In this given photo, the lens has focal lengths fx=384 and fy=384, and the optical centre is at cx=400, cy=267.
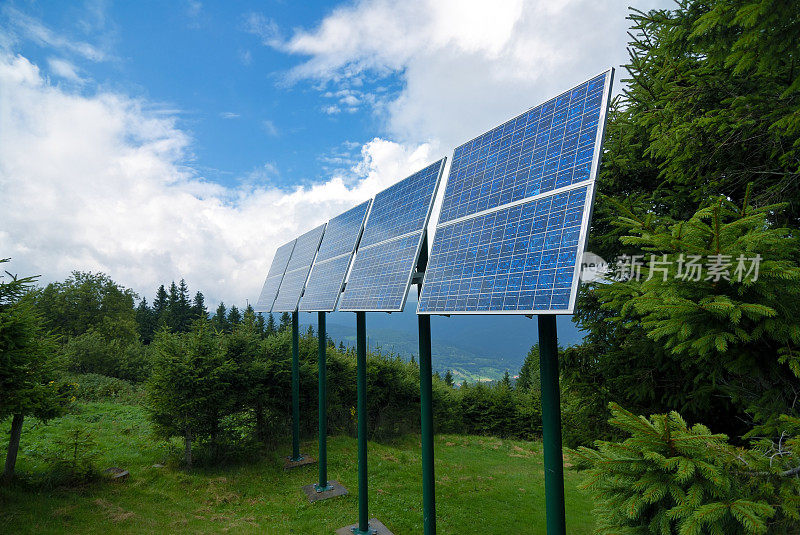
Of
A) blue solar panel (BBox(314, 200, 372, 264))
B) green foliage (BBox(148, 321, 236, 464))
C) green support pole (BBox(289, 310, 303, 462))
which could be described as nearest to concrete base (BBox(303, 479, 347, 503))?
green support pole (BBox(289, 310, 303, 462))

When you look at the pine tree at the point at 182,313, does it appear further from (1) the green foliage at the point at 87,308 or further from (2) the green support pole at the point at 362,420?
(2) the green support pole at the point at 362,420

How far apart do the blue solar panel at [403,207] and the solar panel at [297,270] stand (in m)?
3.61

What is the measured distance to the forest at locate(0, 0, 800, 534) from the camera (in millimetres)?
2783

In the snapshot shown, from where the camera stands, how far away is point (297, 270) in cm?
1305

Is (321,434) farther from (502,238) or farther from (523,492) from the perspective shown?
(502,238)

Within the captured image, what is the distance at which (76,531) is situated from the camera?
8242 millimetres

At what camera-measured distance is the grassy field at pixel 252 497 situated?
9.04m

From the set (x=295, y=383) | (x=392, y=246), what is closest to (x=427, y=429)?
(x=392, y=246)

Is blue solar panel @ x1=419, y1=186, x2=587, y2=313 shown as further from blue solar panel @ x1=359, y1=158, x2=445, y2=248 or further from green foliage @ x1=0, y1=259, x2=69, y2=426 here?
green foliage @ x1=0, y1=259, x2=69, y2=426

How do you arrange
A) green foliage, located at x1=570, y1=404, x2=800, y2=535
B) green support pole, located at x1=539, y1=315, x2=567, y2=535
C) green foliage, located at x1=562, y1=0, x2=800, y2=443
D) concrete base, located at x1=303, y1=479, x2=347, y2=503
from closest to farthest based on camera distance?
green foliage, located at x1=570, y1=404, x2=800, y2=535, green foliage, located at x1=562, y1=0, x2=800, y2=443, green support pole, located at x1=539, y1=315, x2=567, y2=535, concrete base, located at x1=303, y1=479, x2=347, y2=503

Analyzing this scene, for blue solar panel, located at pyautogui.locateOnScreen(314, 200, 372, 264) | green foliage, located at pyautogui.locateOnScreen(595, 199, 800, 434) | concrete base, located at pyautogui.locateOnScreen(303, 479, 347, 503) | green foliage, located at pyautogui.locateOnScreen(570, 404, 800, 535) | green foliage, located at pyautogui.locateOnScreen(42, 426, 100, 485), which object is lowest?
concrete base, located at pyautogui.locateOnScreen(303, 479, 347, 503)

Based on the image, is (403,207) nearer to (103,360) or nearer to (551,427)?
(551,427)

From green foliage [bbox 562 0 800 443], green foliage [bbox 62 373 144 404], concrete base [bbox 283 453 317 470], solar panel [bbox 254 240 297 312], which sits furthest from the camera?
green foliage [bbox 62 373 144 404]

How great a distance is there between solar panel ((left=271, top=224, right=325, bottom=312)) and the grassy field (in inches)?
216
